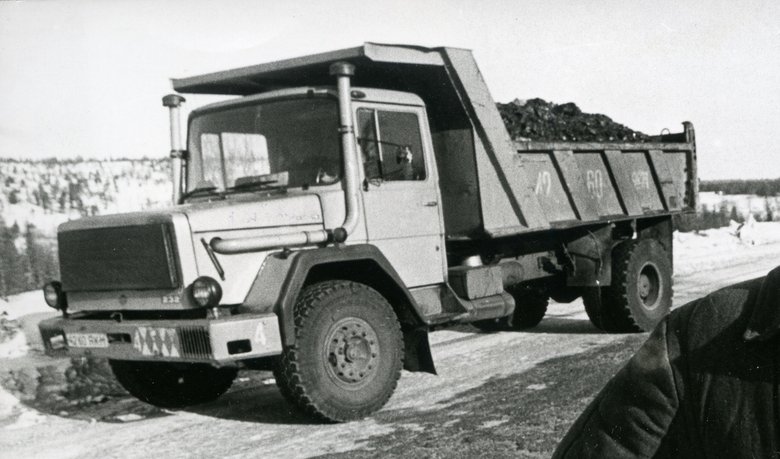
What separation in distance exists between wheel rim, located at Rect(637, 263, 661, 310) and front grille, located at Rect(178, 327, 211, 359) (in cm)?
578

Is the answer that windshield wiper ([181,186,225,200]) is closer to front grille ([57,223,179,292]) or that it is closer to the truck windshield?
A: the truck windshield

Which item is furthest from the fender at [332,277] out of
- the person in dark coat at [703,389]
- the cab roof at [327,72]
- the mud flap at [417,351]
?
the person in dark coat at [703,389]

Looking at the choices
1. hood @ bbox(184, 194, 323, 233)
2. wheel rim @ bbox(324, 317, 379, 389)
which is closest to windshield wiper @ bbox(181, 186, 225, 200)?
hood @ bbox(184, 194, 323, 233)

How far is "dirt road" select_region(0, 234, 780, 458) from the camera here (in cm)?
515

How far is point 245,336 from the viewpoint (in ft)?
17.5

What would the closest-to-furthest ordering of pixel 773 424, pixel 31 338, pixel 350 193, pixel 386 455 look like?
1. pixel 773 424
2. pixel 386 455
3. pixel 350 193
4. pixel 31 338

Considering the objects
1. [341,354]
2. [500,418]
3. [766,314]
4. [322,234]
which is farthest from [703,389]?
[322,234]

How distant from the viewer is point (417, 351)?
6711 millimetres

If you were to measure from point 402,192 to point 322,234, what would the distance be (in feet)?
3.13

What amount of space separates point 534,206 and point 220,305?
11.4ft

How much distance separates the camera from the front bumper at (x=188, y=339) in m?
5.26

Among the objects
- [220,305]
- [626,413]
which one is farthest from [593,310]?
[626,413]

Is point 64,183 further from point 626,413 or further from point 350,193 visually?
point 626,413

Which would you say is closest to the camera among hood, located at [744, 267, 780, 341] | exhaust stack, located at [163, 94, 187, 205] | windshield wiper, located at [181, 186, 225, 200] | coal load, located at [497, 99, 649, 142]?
hood, located at [744, 267, 780, 341]
